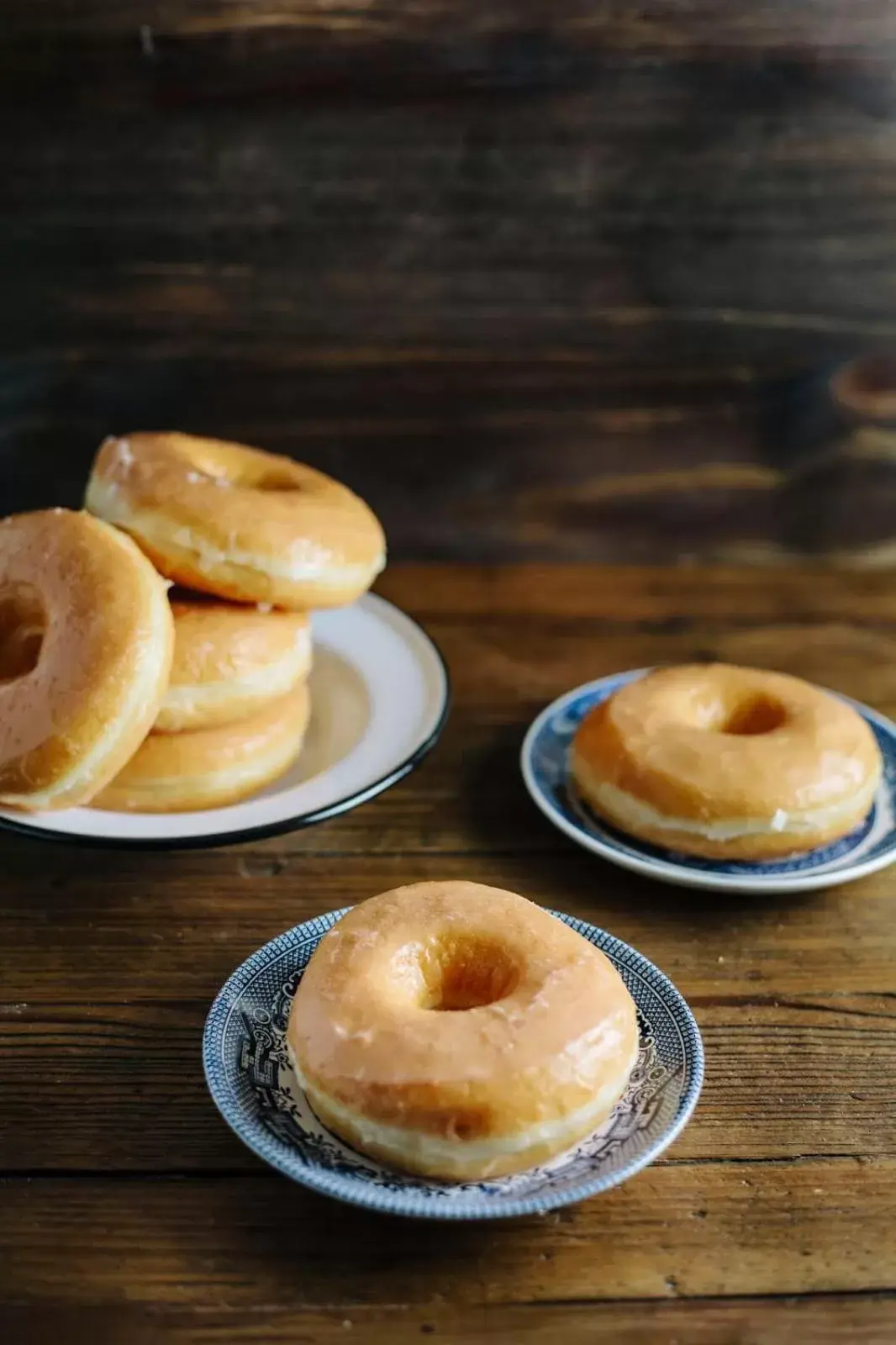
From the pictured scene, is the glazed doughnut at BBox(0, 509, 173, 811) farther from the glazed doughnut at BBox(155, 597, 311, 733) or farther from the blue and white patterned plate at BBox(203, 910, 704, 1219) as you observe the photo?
the blue and white patterned plate at BBox(203, 910, 704, 1219)

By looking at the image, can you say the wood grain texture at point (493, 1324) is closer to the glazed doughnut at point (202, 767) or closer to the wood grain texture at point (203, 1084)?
the wood grain texture at point (203, 1084)

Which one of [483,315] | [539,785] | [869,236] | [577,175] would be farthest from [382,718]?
[869,236]

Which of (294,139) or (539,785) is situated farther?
(294,139)

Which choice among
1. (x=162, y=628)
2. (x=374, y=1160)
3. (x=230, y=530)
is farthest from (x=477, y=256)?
(x=374, y=1160)

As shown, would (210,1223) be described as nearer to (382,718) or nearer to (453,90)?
(382,718)

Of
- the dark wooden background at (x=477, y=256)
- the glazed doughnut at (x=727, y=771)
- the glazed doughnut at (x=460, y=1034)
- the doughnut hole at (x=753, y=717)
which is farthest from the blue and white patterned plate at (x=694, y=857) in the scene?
the dark wooden background at (x=477, y=256)

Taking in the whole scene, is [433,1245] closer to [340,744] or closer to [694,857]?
[694,857]
